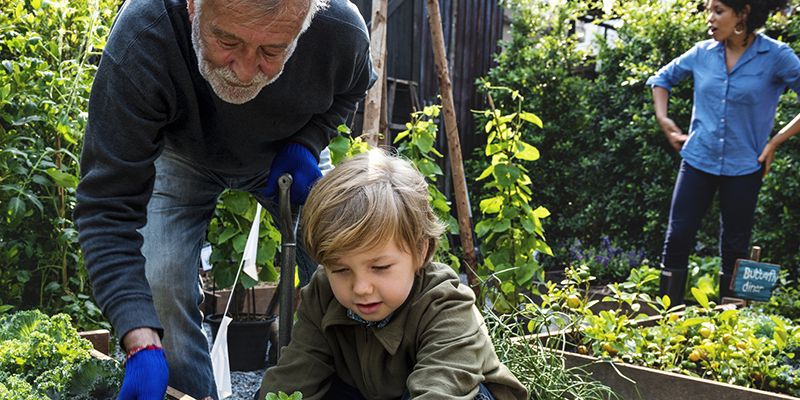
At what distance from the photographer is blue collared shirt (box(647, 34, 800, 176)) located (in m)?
3.80

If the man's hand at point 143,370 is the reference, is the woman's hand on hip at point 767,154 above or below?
above

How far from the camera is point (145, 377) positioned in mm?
1513

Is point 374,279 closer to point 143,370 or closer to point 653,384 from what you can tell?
point 143,370

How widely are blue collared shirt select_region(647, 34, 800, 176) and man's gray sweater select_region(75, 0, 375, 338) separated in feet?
8.16

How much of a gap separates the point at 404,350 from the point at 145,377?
1.76 ft

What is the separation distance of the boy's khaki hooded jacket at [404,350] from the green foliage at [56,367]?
38 centimetres

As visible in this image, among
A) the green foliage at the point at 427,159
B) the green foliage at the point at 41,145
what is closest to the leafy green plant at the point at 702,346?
the green foliage at the point at 427,159

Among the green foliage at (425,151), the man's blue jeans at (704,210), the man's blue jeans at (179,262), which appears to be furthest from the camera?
the man's blue jeans at (704,210)

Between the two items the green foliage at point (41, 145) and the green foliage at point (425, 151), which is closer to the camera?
the green foliage at point (41, 145)

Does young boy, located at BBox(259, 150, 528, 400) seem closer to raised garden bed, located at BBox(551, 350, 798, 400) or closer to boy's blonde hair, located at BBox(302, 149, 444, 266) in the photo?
boy's blonde hair, located at BBox(302, 149, 444, 266)

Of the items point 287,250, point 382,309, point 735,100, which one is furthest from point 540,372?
point 735,100

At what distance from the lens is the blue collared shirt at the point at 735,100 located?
12.5 ft

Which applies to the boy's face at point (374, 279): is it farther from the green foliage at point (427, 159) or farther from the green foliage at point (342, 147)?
the green foliage at point (427, 159)

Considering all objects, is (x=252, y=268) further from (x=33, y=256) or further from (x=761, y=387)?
(x=761, y=387)
